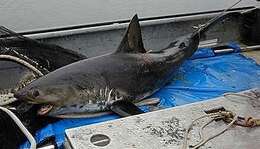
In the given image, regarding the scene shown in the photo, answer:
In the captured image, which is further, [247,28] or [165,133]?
[247,28]

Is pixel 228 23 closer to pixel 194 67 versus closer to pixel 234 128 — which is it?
pixel 194 67

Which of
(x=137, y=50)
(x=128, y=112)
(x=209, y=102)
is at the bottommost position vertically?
(x=128, y=112)

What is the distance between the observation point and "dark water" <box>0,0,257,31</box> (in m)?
2.62

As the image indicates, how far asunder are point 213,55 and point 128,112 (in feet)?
4.17

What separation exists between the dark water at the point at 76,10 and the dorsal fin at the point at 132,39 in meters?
0.60

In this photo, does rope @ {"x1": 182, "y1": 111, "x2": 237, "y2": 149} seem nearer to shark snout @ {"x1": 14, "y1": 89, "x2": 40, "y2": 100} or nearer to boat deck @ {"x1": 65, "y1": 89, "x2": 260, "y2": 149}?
boat deck @ {"x1": 65, "y1": 89, "x2": 260, "y2": 149}

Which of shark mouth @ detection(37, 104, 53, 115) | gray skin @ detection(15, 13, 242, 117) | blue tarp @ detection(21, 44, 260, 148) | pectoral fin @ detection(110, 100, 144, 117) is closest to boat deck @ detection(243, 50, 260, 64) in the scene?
blue tarp @ detection(21, 44, 260, 148)

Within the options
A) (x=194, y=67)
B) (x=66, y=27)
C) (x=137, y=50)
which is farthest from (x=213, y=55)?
(x=66, y=27)

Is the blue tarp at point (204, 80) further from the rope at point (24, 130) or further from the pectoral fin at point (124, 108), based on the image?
the rope at point (24, 130)

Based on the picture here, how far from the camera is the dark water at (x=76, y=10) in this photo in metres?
2.62

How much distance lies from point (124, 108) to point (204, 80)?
81 cm

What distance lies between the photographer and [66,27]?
2764mm

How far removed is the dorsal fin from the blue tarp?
0.38m

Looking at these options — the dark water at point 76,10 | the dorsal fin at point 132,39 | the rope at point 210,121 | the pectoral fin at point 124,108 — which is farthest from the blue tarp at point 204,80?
the rope at point 210,121
